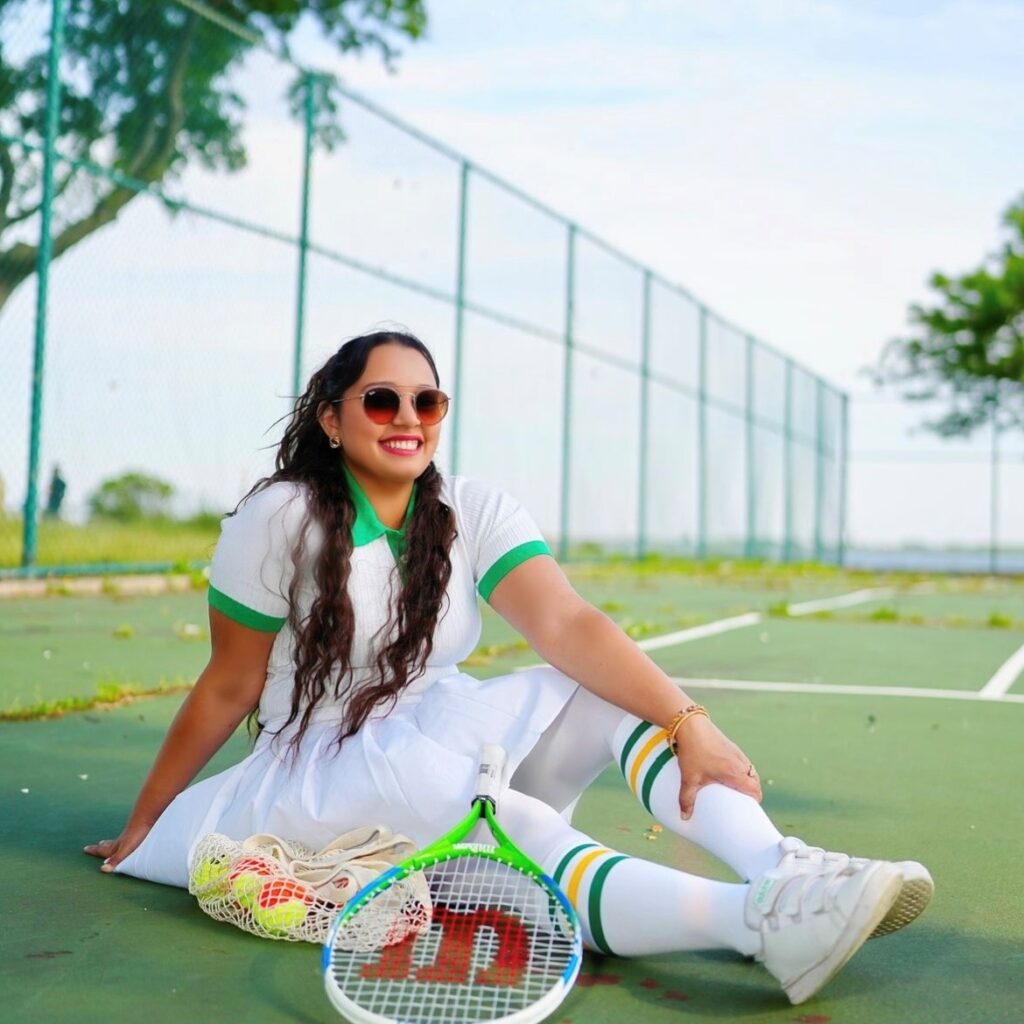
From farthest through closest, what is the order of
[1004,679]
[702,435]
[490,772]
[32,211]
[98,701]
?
[702,435], [32,211], [1004,679], [98,701], [490,772]

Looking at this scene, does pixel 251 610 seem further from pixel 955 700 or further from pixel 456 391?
pixel 456 391

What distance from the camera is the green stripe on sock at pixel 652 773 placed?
2.47 m

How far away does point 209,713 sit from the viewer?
269cm

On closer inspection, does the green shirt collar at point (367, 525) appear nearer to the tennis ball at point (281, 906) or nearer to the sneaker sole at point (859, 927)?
the tennis ball at point (281, 906)

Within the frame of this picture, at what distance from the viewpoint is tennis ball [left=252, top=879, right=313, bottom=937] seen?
2.31 metres

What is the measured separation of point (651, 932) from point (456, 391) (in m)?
9.78

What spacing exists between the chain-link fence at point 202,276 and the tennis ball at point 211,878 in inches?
121

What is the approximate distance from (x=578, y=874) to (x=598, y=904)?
6 centimetres

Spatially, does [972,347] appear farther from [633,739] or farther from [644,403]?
[633,739]

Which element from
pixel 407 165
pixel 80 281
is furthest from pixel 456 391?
pixel 80 281

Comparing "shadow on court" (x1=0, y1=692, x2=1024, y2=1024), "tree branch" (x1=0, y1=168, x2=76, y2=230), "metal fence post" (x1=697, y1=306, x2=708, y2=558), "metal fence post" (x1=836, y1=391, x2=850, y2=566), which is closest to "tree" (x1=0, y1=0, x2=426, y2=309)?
"tree branch" (x1=0, y1=168, x2=76, y2=230)

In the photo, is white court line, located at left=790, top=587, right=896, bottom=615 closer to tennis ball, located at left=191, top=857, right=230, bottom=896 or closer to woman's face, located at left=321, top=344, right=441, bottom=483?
woman's face, located at left=321, top=344, right=441, bottom=483

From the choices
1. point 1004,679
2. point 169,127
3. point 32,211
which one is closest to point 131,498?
point 32,211

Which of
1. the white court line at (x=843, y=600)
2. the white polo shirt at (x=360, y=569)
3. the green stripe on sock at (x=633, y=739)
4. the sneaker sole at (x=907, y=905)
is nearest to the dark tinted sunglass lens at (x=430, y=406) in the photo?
the white polo shirt at (x=360, y=569)
